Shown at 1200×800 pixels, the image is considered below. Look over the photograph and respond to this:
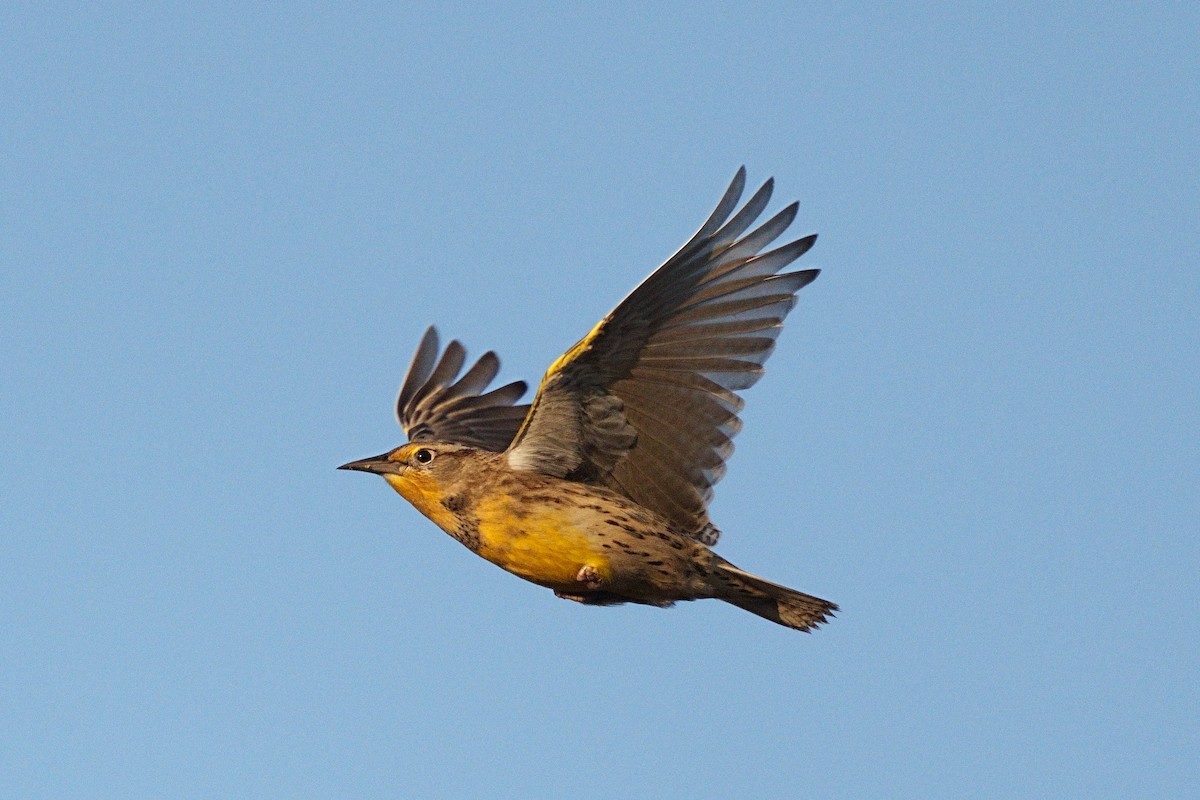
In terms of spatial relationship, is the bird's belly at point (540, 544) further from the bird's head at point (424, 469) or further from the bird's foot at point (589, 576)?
the bird's head at point (424, 469)

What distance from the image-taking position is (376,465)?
1435 cm

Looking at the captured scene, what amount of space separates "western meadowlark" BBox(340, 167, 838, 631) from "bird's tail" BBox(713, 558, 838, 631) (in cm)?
1

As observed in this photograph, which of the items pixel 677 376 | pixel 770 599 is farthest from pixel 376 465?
pixel 770 599

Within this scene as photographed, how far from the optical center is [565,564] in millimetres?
12844

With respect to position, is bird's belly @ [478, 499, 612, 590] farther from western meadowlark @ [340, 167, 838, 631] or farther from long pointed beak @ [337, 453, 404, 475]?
long pointed beak @ [337, 453, 404, 475]

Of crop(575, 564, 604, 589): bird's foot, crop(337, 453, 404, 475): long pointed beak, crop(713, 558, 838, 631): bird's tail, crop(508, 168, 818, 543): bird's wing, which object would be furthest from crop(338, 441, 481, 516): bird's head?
crop(713, 558, 838, 631): bird's tail

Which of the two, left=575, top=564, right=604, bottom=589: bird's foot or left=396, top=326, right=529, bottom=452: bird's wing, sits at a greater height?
left=396, top=326, right=529, bottom=452: bird's wing

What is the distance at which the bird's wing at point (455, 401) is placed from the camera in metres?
17.2

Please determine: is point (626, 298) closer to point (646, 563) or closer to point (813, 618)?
point (646, 563)

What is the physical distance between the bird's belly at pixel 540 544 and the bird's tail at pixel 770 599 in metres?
1.13

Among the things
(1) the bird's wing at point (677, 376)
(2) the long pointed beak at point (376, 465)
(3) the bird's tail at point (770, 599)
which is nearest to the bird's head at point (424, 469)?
(2) the long pointed beak at point (376, 465)

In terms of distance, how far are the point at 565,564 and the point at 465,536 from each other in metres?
1.01

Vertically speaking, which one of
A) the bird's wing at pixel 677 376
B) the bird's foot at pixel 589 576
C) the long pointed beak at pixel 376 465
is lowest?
the bird's foot at pixel 589 576

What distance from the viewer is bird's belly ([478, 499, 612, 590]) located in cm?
1280
